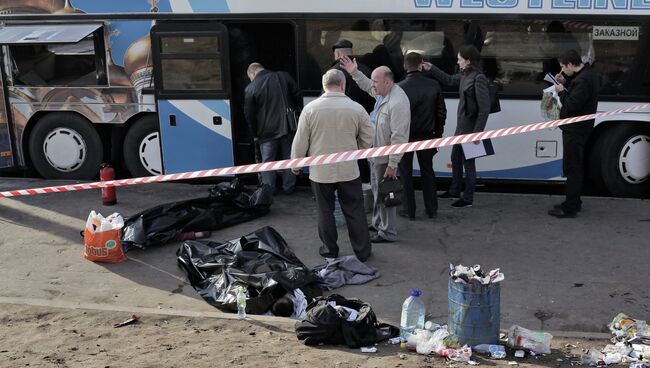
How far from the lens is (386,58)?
10031 millimetres

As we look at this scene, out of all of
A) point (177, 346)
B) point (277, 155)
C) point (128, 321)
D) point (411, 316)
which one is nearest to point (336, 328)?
point (411, 316)

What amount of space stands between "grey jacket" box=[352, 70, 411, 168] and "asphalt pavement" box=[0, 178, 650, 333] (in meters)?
0.99

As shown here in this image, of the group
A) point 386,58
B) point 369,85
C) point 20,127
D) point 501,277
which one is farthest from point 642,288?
point 20,127

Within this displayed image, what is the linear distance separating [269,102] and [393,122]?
7.99 feet

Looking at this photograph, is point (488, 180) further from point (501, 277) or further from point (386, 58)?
point (501, 277)

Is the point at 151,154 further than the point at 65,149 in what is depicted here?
No

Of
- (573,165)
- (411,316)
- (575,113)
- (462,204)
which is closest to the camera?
(411,316)

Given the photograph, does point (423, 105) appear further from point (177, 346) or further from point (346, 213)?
point (177, 346)

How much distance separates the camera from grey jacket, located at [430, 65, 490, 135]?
8875 millimetres

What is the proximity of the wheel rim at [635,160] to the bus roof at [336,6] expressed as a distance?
154 cm

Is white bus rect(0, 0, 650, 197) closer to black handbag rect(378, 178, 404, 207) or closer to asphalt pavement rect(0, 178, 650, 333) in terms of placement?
asphalt pavement rect(0, 178, 650, 333)

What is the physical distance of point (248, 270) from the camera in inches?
270

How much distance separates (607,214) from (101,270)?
5.64 meters

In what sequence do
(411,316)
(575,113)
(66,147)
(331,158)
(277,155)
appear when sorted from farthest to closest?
(66,147) → (277,155) → (575,113) → (331,158) → (411,316)
